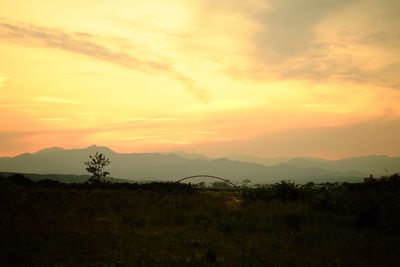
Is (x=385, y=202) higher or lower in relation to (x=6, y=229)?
higher

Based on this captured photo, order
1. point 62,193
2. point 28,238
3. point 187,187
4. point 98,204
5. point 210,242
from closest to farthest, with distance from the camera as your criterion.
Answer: point 28,238 → point 210,242 → point 98,204 → point 62,193 → point 187,187

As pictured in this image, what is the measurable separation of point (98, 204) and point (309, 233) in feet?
38.4

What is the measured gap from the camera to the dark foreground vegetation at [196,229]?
37.3 feet

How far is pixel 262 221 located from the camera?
1756cm

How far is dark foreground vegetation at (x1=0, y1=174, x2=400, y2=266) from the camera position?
448 inches

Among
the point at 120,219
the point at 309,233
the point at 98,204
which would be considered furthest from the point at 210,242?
the point at 98,204

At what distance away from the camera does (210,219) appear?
18.0m

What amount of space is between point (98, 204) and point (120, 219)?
161 inches

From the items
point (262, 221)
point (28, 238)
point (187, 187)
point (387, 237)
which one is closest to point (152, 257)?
point (28, 238)

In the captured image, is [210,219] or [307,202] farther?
[307,202]

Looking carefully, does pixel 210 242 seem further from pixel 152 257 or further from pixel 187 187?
pixel 187 187

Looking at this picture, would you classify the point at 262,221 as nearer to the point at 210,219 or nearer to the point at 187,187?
the point at 210,219

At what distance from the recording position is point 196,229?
16078 millimetres

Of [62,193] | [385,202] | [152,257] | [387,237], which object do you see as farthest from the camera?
[62,193]
